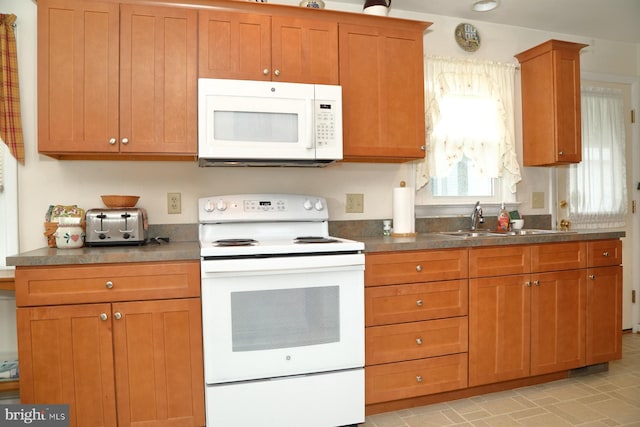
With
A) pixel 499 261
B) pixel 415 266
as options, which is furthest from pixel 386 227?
pixel 499 261

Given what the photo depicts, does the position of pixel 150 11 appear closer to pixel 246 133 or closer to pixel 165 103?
pixel 165 103

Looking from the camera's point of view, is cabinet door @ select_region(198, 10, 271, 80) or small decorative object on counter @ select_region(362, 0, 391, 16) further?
small decorative object on counter @ select_region(362, 0, 391, 16)

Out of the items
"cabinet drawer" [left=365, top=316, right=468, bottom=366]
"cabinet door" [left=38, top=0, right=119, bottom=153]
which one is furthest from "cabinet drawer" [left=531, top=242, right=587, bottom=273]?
"cabinet door" [left=38, top=0, right=119, bottom=153]

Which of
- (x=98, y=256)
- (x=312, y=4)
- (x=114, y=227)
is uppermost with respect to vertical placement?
(x=312, y=4)

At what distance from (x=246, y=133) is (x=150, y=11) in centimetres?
79

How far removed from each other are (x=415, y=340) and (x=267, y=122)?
1.43 meters

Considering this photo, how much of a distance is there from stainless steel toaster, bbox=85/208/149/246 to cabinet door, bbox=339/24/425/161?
1.22 m

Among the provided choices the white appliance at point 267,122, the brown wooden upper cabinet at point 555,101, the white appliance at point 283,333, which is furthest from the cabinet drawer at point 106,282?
the brown wooden upper cabinet at point 555,101

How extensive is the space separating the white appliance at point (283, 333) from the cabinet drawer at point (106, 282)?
0.37ft

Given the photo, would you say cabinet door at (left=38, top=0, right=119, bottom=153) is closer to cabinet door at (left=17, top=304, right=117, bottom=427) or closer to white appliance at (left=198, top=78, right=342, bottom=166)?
white appliance at (left=198, top=78, right=342, bottom=166)

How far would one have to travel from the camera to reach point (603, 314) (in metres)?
2.69

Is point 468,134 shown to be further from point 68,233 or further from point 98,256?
point 68,233

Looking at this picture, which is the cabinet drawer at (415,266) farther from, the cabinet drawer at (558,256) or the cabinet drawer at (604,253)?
the cabinet drawer at (604,253)

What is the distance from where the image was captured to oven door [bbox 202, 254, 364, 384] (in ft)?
6.18
